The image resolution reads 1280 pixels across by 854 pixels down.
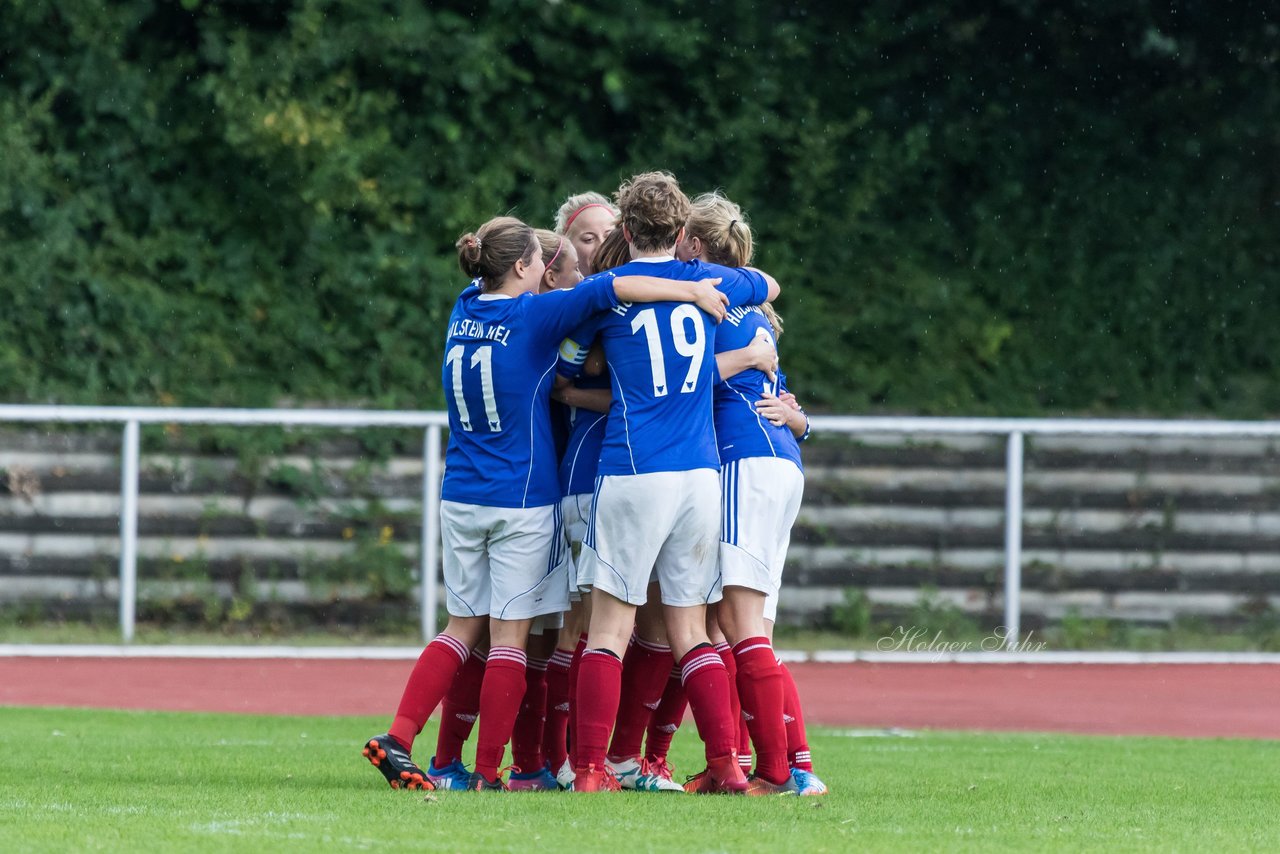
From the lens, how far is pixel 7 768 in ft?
19.9

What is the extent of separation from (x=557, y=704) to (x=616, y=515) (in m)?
0.87

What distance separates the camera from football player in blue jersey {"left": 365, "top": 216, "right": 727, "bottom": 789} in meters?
5.49

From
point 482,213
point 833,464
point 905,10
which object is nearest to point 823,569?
point 833,464

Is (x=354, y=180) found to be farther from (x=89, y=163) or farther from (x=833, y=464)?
(x=833, y=464)

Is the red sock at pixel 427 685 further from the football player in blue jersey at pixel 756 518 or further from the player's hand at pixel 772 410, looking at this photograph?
the player's hand at pixel 772 410

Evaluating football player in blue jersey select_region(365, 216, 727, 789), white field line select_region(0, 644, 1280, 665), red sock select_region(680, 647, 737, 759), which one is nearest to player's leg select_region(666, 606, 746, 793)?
red sock select_region(680, 647, 737, 759)

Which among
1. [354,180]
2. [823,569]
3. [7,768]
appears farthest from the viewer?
[354,180]

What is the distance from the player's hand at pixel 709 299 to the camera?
542cm

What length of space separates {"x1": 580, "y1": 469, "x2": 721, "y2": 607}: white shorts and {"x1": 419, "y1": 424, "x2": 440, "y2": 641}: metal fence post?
591 cm

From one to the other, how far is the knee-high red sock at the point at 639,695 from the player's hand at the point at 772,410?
834 mm

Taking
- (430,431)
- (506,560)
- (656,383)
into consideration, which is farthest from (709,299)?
(430,431)

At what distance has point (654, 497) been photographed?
5.33m

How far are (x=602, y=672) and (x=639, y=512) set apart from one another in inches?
20.3

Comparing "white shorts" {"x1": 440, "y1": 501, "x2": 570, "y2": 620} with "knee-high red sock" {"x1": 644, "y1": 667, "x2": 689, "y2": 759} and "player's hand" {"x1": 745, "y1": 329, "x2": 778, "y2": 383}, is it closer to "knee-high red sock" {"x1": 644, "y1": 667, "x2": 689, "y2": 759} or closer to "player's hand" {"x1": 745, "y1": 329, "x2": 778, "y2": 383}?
"knee-high red sock" {"x1": 644, "y1": 667, "x2": 689, "y2": 759}
